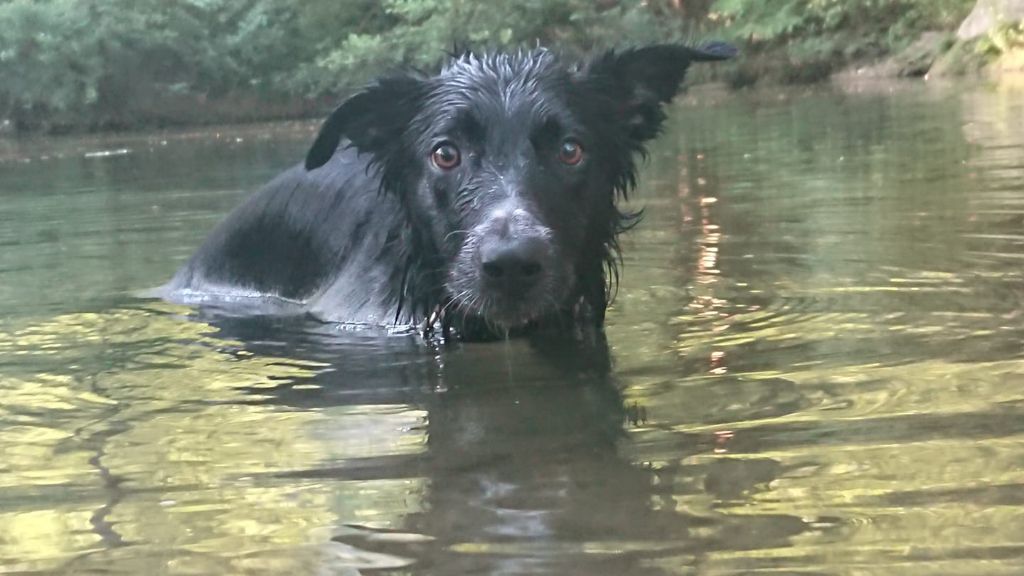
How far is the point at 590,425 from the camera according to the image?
391cm

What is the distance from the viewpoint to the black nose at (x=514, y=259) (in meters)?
4.75

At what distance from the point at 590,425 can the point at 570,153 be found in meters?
1.83

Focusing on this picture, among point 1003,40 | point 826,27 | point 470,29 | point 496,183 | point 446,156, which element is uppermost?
point 470,29

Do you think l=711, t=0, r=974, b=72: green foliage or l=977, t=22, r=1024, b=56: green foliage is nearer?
l=977, t=22, r=1024, b=56: green foliage

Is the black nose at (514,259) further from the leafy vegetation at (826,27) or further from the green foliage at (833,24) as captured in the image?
the green foliage at (833,24)

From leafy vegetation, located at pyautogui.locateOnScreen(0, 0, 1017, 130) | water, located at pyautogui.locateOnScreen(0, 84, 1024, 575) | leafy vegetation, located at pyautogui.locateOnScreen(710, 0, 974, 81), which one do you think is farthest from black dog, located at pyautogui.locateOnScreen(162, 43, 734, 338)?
leafy vegetation, located at pyautogui.locateOnScreen(710, 0, 974, 81)

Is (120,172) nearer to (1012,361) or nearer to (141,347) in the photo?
(141,347)

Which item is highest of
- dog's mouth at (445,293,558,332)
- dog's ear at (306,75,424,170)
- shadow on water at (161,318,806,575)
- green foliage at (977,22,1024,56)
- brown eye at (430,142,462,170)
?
green foliage at (977,22,1024,56)

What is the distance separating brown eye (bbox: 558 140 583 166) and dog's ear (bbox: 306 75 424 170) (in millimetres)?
828

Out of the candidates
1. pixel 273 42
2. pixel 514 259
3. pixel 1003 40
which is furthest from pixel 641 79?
pixel 273 42

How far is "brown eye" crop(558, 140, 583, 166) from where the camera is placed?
17.8 ft

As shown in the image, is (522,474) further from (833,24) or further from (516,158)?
(833,24)

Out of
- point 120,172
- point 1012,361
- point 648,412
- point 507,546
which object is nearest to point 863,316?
point 1012,361

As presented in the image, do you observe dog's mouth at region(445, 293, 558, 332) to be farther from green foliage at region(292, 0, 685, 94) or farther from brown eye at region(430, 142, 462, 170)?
green foliage at region(292, 0, 685, 94)
